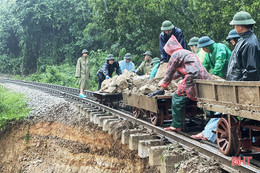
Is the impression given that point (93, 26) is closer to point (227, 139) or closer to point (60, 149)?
point (60, 149)

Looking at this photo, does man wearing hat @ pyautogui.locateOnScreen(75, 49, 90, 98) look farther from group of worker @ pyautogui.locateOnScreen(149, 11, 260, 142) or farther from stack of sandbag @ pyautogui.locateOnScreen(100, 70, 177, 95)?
group of worker @ pyautogui.locateOnScreen(149, 11, 260, 142)

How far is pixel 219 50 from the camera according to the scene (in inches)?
244

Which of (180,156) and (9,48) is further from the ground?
(9,48)

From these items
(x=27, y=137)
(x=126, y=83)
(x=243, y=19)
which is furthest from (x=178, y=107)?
(x=27, y=137)

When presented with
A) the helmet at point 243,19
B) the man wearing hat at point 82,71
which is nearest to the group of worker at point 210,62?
the helmet at point 243,19

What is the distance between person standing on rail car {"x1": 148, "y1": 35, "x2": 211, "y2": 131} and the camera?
5.60m

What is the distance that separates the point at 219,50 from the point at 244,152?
231cm

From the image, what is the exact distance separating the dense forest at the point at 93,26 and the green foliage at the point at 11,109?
705 cm

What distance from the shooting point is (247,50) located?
455cm

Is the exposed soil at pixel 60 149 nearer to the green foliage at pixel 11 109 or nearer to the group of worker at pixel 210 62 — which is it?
the green foliage at pixel 11 109

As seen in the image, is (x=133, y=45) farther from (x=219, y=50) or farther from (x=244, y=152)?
(x=244, y=152)

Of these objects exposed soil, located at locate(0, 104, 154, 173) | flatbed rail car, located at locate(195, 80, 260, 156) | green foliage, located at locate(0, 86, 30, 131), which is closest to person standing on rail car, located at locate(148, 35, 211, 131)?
flatbed rail car, located at locate(195, 80, 260, 156)

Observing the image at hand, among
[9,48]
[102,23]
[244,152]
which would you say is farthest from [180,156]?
[9,48]

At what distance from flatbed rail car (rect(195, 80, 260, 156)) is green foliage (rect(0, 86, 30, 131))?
735 cm
